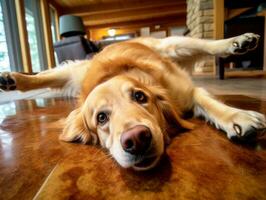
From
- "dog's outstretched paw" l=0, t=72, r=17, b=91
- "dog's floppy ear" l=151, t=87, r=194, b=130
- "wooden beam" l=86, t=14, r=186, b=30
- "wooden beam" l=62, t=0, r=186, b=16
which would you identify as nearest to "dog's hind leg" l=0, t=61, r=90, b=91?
"dog's outstretched paw" l=0, t=72, r=17, b=91

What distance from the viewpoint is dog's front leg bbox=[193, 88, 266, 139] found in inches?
37.8

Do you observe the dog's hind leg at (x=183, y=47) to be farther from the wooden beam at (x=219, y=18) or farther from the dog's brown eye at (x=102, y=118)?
the wooden beam at (x=219, y=18)

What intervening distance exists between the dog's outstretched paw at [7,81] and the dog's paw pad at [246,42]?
1.73m

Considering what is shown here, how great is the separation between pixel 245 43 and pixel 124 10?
9.13 metres

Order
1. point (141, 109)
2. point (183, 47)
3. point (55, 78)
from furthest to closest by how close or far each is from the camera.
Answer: point (55, 78) → point (183, 47) → point (141, 109)

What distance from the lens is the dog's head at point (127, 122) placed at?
0.78 m

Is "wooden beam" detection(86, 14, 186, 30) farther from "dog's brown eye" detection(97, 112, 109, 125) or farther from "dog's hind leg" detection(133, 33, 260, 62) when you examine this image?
"dog's brown eye" detection(97, 112, 109, 125)

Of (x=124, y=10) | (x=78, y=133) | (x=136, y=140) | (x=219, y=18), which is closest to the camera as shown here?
(x=136, y=140)

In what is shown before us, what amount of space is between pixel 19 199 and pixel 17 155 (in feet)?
1.33

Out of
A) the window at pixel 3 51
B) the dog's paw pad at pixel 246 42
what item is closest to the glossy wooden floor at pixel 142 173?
the dog's paw pad at pixel 246 42

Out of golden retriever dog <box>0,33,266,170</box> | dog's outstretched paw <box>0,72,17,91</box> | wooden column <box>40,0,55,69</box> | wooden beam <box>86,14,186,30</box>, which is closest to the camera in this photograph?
golden retriever dog <box>0,33,266,170</box>

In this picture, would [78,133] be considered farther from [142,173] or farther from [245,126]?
[245,126]

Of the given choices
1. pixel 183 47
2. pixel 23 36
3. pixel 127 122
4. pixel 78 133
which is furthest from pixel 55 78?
pixel 23 36

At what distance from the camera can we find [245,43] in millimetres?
1639
